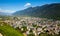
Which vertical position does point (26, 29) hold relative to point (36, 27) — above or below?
above

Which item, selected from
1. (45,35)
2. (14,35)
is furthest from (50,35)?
(14,35)

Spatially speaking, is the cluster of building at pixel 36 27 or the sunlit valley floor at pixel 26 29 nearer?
the sunlit valley floor at pixel 26 29

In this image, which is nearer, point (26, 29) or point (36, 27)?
point (26, 29)

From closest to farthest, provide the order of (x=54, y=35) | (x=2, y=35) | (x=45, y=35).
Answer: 1. (x=2, y=35)
2. (x=45, y=35)
3. (x=54, y=35)

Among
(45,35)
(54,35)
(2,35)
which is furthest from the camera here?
(54,35)

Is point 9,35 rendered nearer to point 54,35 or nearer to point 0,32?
point 0,32

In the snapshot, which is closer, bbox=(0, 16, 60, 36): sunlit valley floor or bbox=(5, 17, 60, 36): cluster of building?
bbox=(0, 16, 60, 36): sunlit valley floor

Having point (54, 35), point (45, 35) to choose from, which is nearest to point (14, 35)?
point (45, 35)

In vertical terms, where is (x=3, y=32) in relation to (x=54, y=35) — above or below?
above

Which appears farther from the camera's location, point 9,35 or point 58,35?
point 58,35
